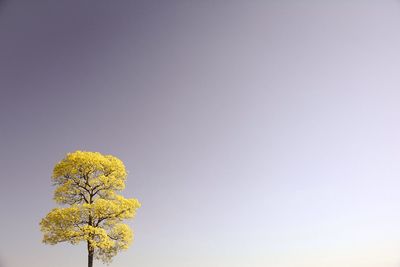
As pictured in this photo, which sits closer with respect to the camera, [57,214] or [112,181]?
[57,214]

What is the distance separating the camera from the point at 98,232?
70.6 ft

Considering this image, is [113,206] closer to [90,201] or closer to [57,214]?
[90,201]

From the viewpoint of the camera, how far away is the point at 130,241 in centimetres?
2291

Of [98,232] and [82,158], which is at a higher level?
[82,158]

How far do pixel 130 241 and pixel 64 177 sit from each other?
5.81 meters

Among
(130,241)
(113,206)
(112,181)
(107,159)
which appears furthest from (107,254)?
(107,159)

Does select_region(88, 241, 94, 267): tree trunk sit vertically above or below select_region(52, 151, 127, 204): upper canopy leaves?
below

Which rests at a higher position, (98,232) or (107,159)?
(107,159)

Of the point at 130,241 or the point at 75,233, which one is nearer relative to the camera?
the point at 75,233

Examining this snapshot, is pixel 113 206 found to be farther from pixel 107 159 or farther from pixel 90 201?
pixel 107 159

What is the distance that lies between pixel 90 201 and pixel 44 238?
3.34 metres

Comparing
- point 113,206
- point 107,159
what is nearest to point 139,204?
point 113,206

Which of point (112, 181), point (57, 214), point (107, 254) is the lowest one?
point (107, 254)

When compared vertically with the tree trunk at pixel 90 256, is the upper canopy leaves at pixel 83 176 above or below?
above
